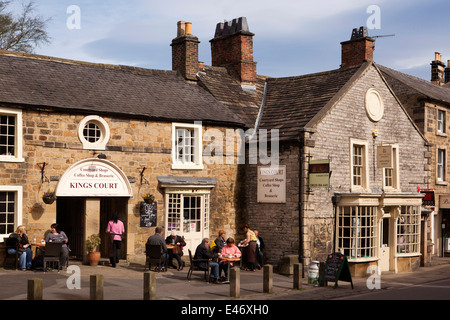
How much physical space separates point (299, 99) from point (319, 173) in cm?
445

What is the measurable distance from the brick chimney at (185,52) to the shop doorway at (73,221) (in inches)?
269

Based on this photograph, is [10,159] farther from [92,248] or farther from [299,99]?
[299,99]

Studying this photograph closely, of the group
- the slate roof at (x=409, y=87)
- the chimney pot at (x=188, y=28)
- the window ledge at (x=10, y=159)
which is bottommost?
the window ledge at (x=10, y=159)

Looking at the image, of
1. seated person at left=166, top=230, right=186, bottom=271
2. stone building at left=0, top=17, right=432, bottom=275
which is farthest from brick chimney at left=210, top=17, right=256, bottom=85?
seated person at left=166, top=230, right=186, bottom=271

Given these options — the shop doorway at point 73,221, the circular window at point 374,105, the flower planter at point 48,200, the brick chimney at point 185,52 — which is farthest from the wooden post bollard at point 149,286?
the circular window at point 374,105

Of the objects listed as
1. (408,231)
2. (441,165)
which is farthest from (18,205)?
(441,165)

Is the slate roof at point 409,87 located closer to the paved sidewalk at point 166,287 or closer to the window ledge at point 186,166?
the paved sidewalk at point 166,287

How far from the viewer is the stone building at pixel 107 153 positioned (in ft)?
61.4

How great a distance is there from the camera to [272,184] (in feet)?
72.8

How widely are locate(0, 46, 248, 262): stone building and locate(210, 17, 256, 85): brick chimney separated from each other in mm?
2956

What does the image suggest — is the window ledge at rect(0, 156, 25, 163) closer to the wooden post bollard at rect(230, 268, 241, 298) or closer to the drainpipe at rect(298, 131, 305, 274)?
the wooden post bollard at rect(230, 268, 241, 298)
